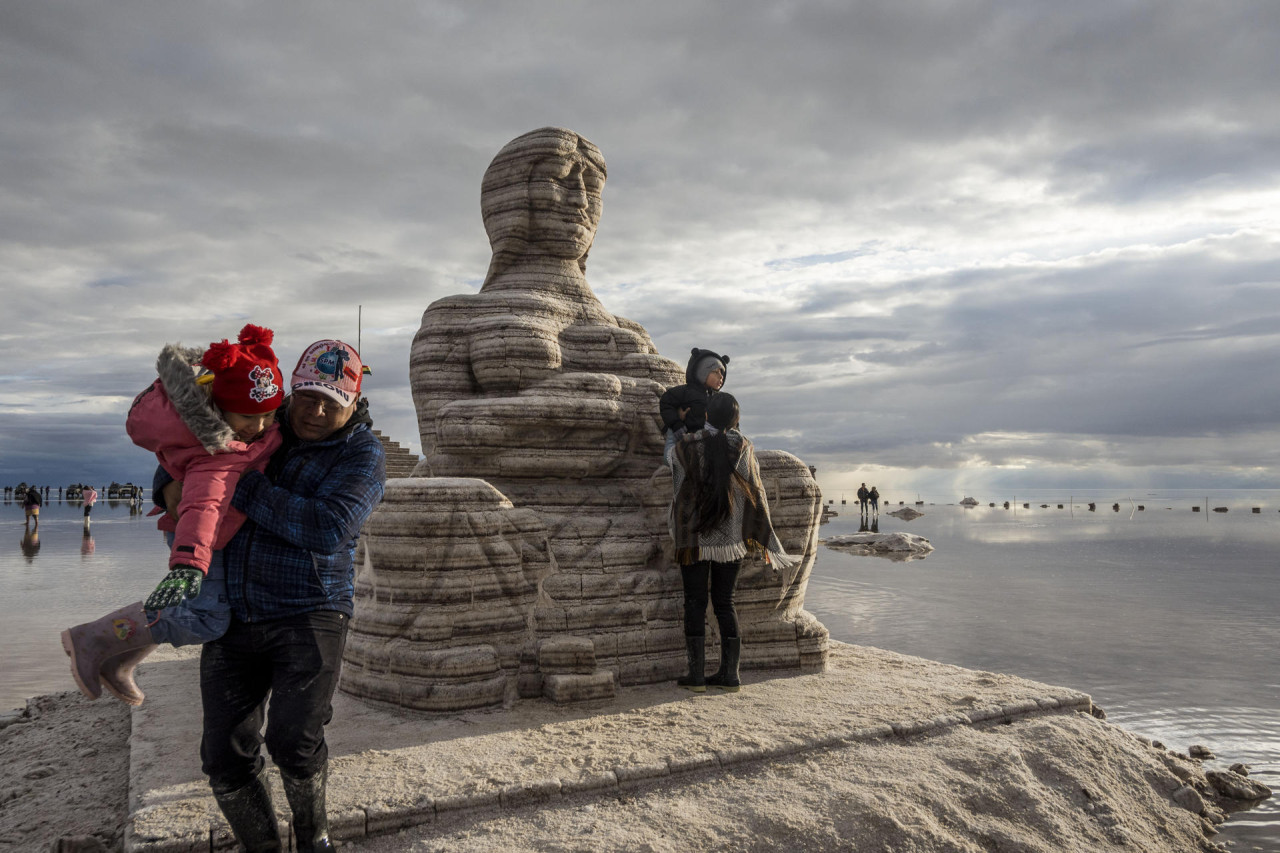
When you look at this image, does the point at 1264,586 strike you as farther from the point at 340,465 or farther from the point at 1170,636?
the point at 340,465

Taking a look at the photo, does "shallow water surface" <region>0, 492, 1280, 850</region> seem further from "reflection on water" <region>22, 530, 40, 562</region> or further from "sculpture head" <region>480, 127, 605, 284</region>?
"sculpture head" <region>480, 127, 605, 284</region>

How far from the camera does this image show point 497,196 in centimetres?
803

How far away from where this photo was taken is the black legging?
5879mm

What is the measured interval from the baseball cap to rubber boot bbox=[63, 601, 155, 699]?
989 millimetres

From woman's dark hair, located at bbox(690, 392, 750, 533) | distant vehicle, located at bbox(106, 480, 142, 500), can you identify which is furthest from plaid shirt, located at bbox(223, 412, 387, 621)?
distant vehicle, located at bbox(106, 480, 142, 500)

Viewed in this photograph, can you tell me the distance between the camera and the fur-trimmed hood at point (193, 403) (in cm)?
275

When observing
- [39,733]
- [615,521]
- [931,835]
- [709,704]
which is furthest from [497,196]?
[931,835]

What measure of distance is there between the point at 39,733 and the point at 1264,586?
18569 mm

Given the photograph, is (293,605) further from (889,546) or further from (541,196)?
(889,546)

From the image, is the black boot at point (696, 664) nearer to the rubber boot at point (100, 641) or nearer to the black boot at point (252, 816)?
the black boot at point (252, 816)

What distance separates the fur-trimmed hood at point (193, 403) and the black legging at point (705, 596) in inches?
145

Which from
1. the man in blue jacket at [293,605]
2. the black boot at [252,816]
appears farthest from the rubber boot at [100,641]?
the black boot at [252,816]

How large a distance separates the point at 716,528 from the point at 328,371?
3412 mm

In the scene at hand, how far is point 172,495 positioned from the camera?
9.65 ft
